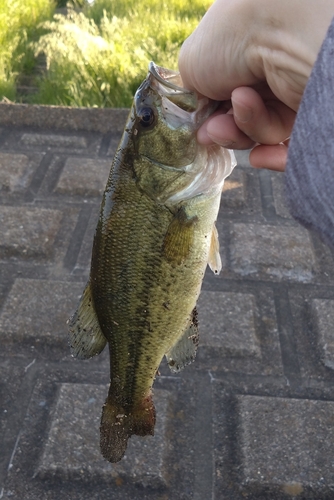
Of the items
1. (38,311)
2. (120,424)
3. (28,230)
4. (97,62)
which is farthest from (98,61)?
(120,424)

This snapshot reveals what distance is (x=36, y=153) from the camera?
13.5ft

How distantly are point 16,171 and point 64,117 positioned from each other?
809 millimetres

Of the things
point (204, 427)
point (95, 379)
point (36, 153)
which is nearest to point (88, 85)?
point (36, 153)

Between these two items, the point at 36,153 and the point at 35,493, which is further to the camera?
the point at 36,153

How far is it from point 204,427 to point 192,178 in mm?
1232

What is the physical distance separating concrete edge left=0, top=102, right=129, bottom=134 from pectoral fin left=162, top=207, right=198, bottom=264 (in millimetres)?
2995

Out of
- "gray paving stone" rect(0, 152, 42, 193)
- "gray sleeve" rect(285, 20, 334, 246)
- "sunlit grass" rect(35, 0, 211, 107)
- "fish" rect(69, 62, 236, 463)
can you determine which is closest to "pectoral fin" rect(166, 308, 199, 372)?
"fish" rect(69, 62, 236, 463)

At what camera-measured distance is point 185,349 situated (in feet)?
5.69

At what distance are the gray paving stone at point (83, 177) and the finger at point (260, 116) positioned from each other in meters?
2.01

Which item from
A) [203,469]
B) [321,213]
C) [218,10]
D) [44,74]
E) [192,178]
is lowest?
[44,74]

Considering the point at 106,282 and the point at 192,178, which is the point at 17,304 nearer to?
the point at 106,282

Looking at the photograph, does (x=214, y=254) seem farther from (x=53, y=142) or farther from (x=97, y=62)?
(x=97, y=62)

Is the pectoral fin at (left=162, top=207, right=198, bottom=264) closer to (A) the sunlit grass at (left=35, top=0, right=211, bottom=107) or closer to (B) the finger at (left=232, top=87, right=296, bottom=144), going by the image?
(B) the finger at (left=232, top=87, right=296, bottom=144)

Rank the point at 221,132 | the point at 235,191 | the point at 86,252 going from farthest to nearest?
the point at 235,191 → the point at 86,252 → the point at 221,132
